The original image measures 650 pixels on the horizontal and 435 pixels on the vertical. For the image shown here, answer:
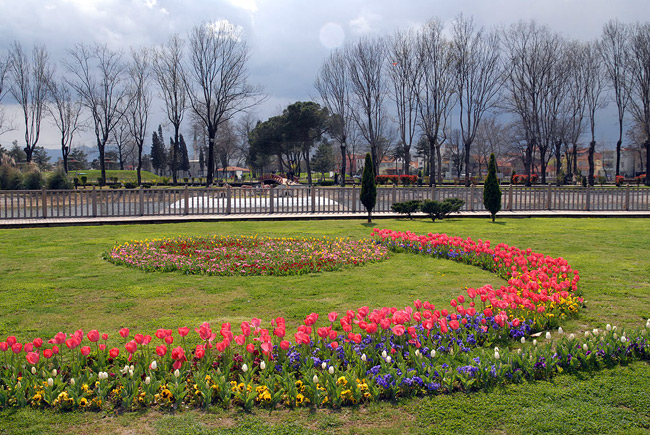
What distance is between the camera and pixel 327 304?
6.21 m

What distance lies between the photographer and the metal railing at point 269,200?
18.2m

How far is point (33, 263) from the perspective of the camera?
9016 millimetres

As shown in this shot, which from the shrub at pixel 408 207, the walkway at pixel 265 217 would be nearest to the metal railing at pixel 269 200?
the walkway at pixel 265 217

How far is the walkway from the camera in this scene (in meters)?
16.2

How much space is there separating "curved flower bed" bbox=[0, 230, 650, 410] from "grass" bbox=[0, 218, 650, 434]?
0.13 m

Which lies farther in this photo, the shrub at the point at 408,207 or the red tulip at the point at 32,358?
the shrub at the point at 408,207

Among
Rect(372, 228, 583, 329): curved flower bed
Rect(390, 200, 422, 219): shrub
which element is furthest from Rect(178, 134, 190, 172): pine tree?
Rect(372, 228, 583, 329): curved flower bed

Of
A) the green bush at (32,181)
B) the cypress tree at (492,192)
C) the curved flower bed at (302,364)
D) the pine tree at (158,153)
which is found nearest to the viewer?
the curved flower bed at (302,364)

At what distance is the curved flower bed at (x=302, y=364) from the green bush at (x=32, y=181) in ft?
96.3

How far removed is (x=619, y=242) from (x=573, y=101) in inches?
1554

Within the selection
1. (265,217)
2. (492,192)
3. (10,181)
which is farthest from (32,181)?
(492,192)

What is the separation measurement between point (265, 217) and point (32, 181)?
19758 mm

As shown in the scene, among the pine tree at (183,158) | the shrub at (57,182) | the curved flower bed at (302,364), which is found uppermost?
the pine tree at (183,158)

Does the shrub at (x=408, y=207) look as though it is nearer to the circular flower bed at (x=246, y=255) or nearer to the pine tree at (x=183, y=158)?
the circular flower bed at (x=246, y=255)
